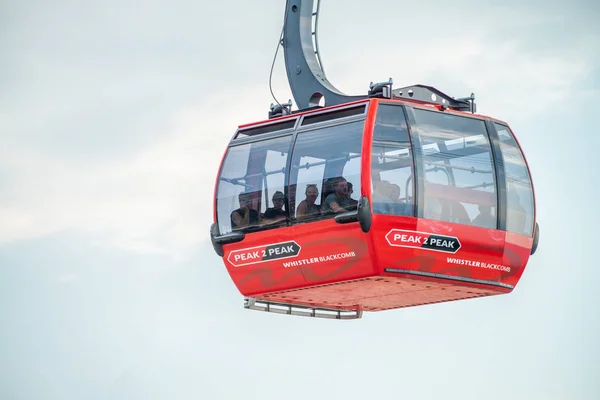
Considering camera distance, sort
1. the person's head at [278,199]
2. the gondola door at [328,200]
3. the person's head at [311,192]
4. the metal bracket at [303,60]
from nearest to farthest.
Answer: the gondola door at [328,200]
the person's head at [311,192]
the person's head at [278,199]
the metal bracket at [303,60]

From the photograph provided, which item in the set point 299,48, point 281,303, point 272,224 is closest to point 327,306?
point 281,303

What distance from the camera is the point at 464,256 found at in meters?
30.1

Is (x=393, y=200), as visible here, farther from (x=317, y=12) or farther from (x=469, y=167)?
(x=317, y=12)

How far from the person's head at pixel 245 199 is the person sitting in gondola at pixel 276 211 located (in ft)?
1.45

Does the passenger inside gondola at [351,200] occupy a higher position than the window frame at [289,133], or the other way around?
the window frame at [289,133]

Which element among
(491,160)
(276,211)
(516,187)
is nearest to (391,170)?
(491,160)

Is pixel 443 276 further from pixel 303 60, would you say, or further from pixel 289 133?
pixel 303 60

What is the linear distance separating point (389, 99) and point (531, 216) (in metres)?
3.23

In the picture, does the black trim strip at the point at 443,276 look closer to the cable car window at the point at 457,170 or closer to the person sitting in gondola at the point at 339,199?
the cable car window at the point at 457,170

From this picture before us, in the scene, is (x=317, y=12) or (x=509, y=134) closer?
(x=509, y=134)

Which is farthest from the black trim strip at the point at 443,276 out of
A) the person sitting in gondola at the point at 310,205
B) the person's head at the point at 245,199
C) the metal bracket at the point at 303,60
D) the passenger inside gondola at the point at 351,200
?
the metal bracket at the point at 303,60

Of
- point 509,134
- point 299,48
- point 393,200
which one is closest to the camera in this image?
point 393,200

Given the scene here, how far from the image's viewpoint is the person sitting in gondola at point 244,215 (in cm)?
3114

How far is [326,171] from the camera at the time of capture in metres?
30.0
